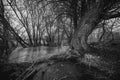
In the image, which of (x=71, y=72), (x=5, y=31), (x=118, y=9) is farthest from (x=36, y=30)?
(x=71, y=72)

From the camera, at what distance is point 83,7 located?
3.52 m

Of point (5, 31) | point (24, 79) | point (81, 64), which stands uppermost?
point (5, 31)

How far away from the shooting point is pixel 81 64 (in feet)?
6.10

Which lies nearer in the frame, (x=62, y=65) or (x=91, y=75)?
(x=91, y=75)

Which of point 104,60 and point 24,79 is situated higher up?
point 104,60

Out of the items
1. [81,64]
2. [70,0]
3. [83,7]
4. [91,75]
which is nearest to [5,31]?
[70,0]

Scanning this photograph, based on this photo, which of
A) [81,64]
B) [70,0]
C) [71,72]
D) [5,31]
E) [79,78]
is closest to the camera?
[79,78]

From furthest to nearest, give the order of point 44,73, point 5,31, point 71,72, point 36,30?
1. point 36,30
2. point 5,31
3. point 44,73
4. point 71,72

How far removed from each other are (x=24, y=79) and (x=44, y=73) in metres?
0.43

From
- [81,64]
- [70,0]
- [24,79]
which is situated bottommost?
[24,79]

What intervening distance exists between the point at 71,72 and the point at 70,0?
9.29ft

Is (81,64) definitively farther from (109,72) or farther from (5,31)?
(5,31)

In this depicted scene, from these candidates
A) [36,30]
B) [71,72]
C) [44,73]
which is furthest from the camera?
[36,30]

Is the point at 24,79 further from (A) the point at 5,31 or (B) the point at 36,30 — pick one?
(B) the point at 36,30
